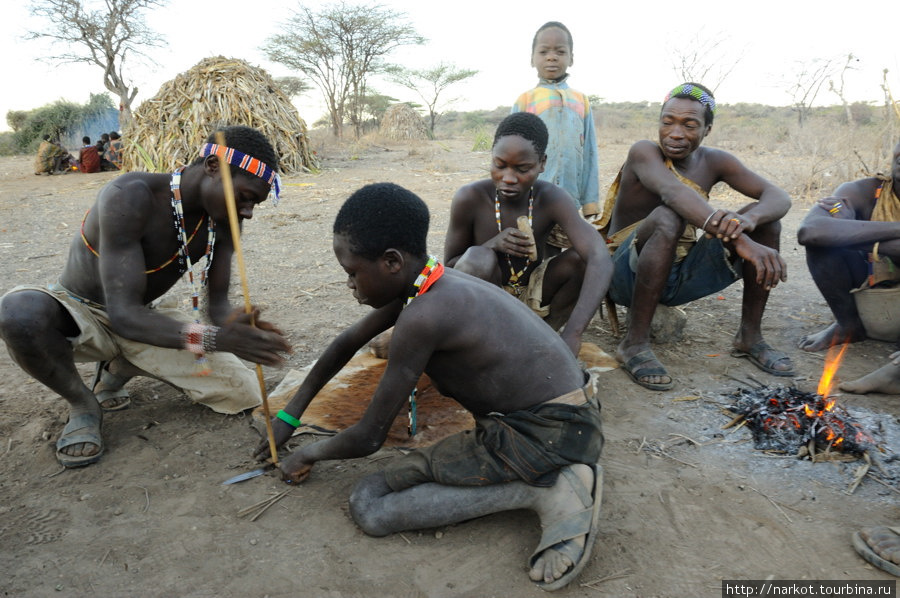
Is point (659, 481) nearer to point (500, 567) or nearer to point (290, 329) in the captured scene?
point (500, 567)

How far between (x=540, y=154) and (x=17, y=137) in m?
26.8

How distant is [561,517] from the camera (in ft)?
6.23

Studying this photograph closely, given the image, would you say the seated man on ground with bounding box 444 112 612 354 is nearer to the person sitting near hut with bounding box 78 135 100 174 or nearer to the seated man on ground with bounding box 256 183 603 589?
the seated man on ground with bounding box 256 183 603 589

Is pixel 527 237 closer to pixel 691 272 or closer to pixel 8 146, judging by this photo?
pixel 691 272

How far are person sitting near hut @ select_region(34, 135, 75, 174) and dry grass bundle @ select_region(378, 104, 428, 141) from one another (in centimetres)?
991

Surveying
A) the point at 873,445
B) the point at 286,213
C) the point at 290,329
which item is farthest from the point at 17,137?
the point at 873,445

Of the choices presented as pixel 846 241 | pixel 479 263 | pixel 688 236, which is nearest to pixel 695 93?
pixel 688 236

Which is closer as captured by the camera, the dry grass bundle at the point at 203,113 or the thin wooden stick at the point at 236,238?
the thin wooden stick at the point at 236,238

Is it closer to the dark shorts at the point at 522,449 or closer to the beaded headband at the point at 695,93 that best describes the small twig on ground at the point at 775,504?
the dark shorts at the point at 522,449

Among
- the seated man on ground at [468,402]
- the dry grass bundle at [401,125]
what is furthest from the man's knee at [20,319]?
the dry grass bundle at [401,125]

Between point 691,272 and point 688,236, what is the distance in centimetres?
20

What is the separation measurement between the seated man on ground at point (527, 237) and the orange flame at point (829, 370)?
1169 millimetres

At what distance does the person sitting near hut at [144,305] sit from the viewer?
2262 mm

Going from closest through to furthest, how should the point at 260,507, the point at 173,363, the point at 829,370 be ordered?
the point at 260,507, the point at 173,363, the point at 829,370
